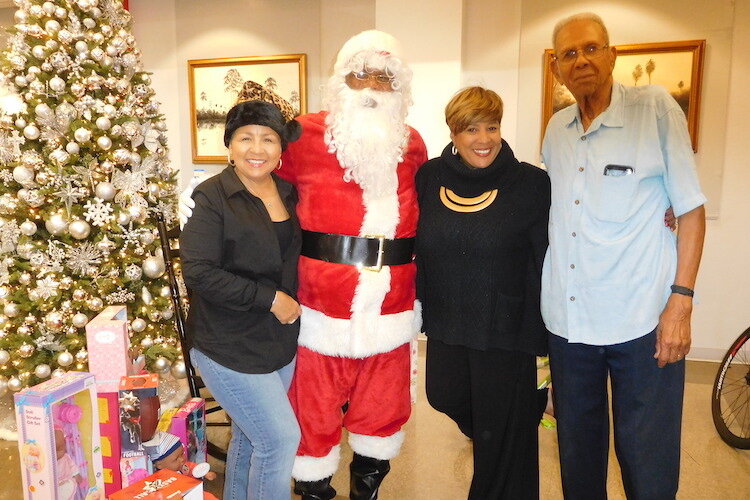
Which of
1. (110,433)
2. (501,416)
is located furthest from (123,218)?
(501,416)

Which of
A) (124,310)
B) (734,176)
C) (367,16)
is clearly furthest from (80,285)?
(734,176)

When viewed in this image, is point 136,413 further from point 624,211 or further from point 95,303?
point 624,211

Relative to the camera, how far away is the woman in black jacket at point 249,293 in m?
1.52

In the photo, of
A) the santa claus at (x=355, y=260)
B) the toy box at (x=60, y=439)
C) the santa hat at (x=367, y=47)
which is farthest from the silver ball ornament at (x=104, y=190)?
the santa hat at (x=367, y=47)

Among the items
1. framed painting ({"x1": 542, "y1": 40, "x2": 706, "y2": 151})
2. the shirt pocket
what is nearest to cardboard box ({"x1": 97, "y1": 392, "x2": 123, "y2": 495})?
the shirt pocket

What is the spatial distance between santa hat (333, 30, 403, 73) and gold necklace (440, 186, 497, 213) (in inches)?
22.3

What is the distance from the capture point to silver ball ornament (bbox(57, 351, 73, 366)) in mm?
2518

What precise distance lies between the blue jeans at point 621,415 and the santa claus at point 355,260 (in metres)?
0.57

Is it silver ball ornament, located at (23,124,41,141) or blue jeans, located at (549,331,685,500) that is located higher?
silver ball ornament, located at (23,124,41,141)

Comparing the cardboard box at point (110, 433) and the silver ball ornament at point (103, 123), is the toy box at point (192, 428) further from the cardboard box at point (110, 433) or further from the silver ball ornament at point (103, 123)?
the silver ball ornament at point (103, 123)

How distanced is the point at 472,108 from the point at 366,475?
4.63ft

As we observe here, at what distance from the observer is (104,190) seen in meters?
2.49

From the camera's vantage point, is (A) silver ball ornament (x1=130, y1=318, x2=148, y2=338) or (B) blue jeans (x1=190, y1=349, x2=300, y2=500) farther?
(A) silver ball ornament (x1=130, y1=318, x2=148, y2=338)

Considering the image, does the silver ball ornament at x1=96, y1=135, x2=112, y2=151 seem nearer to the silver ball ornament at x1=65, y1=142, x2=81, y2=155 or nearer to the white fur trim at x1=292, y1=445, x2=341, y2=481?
the silver ball ornament at x1=65, y1=142, x2=81, y2=155
